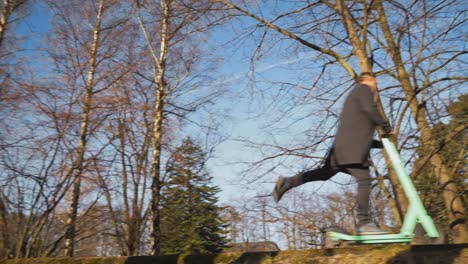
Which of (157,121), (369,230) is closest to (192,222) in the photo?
(157,121)

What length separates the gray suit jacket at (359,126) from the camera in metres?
3.52

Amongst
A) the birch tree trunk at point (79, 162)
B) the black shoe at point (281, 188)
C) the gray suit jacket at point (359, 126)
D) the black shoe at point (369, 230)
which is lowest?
the black shoe at point (369, 230)

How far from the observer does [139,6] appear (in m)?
13.5

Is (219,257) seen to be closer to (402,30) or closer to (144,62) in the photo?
(402,30)

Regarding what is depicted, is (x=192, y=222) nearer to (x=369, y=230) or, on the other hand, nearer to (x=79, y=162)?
(x=79, y=162)

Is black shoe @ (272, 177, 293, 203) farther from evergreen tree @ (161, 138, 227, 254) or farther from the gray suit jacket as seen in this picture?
evergreen tree @ (161, 138, 227, 254)

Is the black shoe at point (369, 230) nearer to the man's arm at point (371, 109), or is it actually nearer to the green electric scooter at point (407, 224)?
the green electric scooter at point (407, 224)

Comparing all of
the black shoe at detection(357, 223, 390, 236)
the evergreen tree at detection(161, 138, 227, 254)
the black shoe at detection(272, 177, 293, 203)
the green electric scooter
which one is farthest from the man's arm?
the evergreen tree at detection(161, 138, 227, 254)

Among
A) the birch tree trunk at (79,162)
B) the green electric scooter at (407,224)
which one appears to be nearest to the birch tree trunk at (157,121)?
the birch tree trunk at (79,162)

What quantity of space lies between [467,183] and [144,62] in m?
10.7

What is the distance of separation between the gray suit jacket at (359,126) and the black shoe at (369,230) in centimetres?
56

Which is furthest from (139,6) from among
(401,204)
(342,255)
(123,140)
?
(342,255)

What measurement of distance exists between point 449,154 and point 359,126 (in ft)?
15.9

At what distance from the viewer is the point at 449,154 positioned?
292 inches
